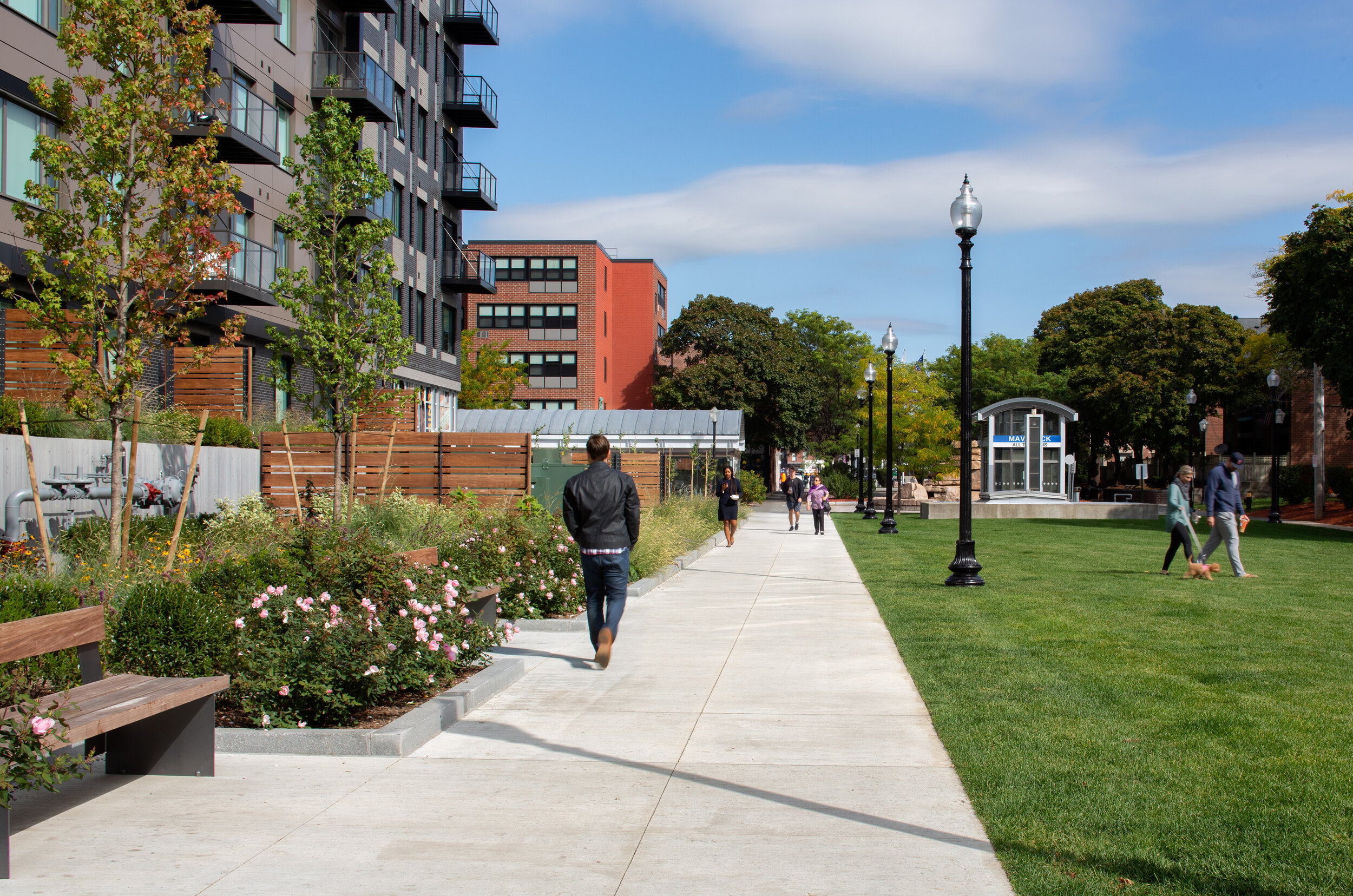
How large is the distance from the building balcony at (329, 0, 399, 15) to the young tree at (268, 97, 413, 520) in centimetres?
1610

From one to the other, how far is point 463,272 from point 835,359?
45.1 m

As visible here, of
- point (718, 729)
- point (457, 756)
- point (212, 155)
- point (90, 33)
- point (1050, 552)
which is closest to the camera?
point (457, 756)

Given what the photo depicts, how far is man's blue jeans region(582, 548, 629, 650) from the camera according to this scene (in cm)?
888

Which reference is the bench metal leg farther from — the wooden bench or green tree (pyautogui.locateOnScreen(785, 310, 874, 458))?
green tree (pyautogui.locateOnScreen(785, 310, 874, 458))

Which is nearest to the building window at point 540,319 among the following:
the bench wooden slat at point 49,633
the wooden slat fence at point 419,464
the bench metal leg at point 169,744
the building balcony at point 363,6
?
the building balcony at point 363,6

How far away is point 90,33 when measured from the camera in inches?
440

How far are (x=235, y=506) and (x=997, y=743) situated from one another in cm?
1539

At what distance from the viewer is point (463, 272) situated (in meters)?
41.8

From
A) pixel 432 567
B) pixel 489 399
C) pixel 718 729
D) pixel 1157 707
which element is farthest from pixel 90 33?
pixel 489 399

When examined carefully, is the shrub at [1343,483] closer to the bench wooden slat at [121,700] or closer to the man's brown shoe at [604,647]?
the man's brown shoe at [604,647]

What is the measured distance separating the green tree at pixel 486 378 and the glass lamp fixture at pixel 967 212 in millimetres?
41418

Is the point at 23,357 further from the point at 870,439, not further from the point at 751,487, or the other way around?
the point at 751,487

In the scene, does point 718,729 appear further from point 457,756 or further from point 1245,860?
point 1245,860

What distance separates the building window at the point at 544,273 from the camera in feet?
225
